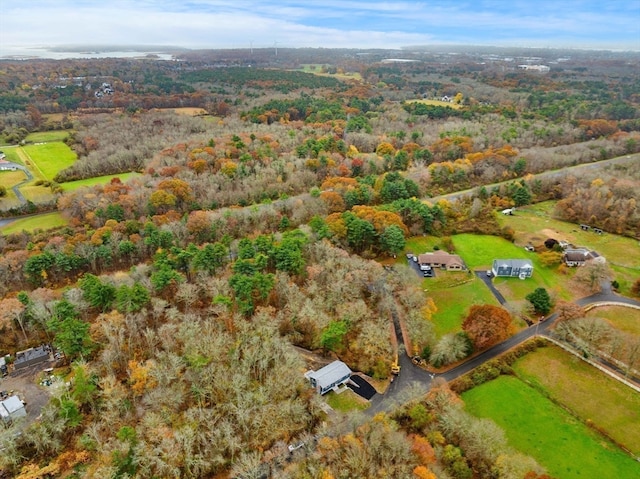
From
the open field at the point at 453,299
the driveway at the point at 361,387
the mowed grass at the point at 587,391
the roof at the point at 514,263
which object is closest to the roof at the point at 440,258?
the open field at the point at 453,299

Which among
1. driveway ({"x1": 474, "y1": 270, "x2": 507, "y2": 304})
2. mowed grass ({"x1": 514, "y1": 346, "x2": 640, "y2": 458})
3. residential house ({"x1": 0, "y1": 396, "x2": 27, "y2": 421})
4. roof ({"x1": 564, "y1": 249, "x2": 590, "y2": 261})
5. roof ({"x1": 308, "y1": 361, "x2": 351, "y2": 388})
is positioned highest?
residential house ({"x1": 0, "y1": 396, "x2": 27, "y2": 421})

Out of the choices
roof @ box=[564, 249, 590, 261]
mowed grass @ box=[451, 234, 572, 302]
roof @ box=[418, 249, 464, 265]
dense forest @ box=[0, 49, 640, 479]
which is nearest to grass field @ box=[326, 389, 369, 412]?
dense forest @ box=[0, 49, 640, 479]

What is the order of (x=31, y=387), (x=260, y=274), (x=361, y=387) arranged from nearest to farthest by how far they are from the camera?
1. (x=31, y=387)
2. (x=361, y=387)
3. (x=260, y=274)

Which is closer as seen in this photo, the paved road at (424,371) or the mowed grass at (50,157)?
the paved road at (424,371)

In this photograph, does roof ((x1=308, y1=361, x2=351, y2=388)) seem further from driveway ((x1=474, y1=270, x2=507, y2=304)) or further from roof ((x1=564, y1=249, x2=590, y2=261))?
roof ((x1=564, y1=249, x2=590, y2=261))

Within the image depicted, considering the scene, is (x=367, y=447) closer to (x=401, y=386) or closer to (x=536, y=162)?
(x=401, y=386)

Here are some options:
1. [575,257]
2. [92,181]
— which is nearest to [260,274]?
[575,257]

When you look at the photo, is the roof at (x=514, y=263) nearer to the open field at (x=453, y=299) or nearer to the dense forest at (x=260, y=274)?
the open field at (x=453, y=299)

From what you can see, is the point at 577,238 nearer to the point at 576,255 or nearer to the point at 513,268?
the point at 576,255
